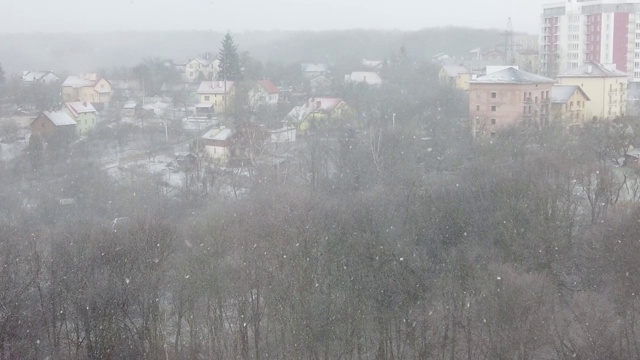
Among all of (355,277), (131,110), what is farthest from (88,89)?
(355,277)

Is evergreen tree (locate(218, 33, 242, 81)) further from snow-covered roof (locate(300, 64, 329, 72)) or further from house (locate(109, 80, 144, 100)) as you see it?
snow-covered roof (locate(300, 64, 329, 72))

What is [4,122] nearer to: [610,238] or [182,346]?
[182,346]

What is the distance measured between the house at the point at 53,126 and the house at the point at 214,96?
4.13 meters

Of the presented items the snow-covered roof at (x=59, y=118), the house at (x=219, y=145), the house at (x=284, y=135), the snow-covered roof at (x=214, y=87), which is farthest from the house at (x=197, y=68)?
the house at (x=219, y=145)

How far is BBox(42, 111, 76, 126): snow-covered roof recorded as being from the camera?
16.5m

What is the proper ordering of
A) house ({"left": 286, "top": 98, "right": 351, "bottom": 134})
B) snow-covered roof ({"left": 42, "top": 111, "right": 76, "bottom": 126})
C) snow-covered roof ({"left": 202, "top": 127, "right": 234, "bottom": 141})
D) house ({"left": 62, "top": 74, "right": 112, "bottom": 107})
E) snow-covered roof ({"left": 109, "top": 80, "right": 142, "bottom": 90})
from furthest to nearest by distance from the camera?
Result: snow-covered roof ({"left": 109, "top": 80, "right": 142, "bottom": 90})
house ({"left": 62, "top": 74, "right": 112, "bottom": 107})
house ({"left": 286, "top": 98, "right": 351, "bottom": 134})
snow-covered roof ({"left": 42, "top": 111, "right": 76, "bottom": 126})
snow-covered roof ({"left": 202, "top": 127, "right": 234, "bottom": 141})

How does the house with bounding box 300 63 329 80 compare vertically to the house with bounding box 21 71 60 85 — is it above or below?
below

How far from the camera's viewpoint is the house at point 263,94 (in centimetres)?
1959

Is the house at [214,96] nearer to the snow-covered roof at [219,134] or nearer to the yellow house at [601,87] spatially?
the snow-covered roof at [219,134]

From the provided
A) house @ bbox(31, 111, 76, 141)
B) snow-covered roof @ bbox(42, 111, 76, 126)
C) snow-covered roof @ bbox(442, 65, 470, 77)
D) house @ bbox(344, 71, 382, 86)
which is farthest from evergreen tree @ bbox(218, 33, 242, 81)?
snow-covered roof @ bbox(442, 65, 470, 77)

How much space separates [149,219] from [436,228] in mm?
3216

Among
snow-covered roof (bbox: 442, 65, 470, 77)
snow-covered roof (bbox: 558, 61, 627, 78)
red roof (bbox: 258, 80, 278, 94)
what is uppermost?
snow-covered roof (bbox: 558, 61, 627, 78)

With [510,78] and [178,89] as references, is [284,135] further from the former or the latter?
[178,89]

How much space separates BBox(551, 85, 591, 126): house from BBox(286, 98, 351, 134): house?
4580 mm
